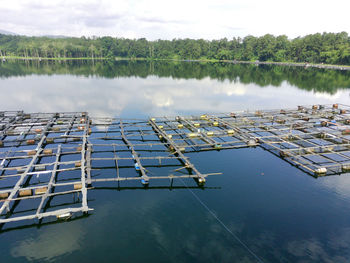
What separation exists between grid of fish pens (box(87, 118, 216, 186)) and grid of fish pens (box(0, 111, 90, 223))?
2.58m

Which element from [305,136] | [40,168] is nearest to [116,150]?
[40,168]

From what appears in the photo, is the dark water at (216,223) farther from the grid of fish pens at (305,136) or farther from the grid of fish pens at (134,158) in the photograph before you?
the grid of fish pens at (305,136)

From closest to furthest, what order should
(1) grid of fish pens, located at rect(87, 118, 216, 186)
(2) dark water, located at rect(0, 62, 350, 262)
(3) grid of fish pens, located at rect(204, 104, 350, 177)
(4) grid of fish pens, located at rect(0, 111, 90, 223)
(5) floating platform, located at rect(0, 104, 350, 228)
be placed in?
(2) dark water, located at rect(0, 62, 350, 262), (4) grid of fish pens, located at rect(0, 111, 90, 223), (5) floating platform, located at rect(0, 104, 350, 228), (1) grid of fish pens, located at rect(87, 118, 216, 186), (3) grid of fish pens, located at rect(204, 104, 350, 177)

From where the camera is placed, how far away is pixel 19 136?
147 feet

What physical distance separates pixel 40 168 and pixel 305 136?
49109 mm

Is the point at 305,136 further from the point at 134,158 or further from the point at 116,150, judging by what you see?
the point at 116,150

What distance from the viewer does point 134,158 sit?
3594 centimetres

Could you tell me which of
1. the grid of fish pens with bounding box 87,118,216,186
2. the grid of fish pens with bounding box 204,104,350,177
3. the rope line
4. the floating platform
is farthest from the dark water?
the grid of fish pens with bounding box 204,104,350,177

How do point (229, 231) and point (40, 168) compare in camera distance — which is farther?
point (40, 168)

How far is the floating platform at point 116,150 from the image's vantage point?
27906 millimetres

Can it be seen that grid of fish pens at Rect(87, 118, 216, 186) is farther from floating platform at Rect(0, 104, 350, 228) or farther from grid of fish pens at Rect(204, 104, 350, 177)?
grid of fish pens at Rect(204, 104, 350, 177)

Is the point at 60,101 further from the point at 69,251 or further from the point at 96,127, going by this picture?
the point at 69,251

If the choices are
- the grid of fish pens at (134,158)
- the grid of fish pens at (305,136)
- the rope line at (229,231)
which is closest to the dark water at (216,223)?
the rope line at (229,231)

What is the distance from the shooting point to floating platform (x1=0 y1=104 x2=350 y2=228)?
27906 mm
